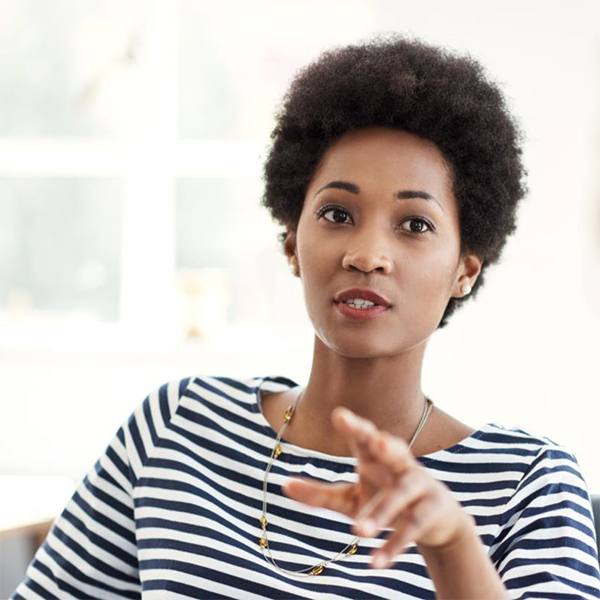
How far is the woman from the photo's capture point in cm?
106

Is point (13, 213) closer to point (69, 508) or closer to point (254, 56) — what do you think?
point (254, 56)

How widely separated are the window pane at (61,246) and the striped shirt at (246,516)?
7.67 ft

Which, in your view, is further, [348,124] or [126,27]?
[126,27]

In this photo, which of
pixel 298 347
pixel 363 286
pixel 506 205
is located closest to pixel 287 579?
pixel 363 286

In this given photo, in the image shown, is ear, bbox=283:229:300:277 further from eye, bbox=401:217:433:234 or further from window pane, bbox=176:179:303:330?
window pane, bbox=176:179:303:330

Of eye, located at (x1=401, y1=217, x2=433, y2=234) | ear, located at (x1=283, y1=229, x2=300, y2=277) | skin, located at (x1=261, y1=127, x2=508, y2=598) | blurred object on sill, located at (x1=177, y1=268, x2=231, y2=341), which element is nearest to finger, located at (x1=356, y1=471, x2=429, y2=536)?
skin, located at (x1=261, y1=127, x2=508, y2=598)

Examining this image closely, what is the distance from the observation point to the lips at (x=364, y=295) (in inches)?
41.3

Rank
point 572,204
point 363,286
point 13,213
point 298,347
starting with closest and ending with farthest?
point 363,286
point 572,204
point 298,347
point 13,213

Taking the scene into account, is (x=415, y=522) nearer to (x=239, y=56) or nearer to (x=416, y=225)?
(x=416, y=225)

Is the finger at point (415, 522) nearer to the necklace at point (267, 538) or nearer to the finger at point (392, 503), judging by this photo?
the finger at point (392, 503)

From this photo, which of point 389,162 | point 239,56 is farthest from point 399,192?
point 239,56

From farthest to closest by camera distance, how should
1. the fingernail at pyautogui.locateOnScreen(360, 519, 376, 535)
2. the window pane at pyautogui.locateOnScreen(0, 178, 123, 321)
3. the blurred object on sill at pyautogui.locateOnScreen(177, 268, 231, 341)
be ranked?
the window pane at pyautogui.locateOnScreen(0, 178, 123, 321)
the blurred object on sill at pyautogui.locateOnScreen(177, 268, 231, 341)
the fingernail at pyautogui.locateOnScreen(360, 519, 376, 535)

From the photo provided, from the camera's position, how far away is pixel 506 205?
1217 mm

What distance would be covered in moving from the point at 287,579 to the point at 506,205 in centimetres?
54
